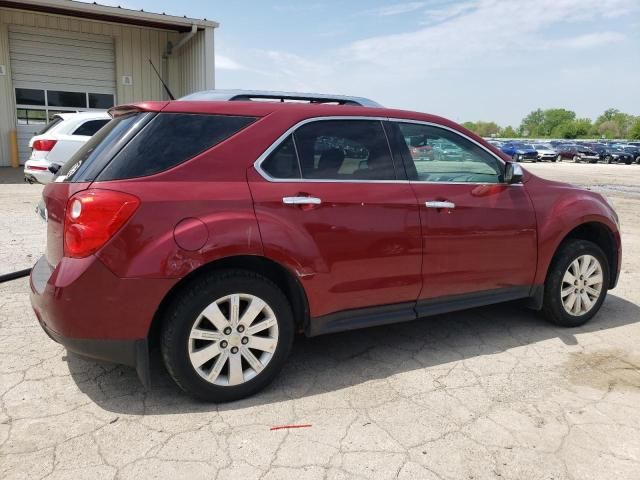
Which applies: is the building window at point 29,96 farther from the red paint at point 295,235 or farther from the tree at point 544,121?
the tree at point 544,121

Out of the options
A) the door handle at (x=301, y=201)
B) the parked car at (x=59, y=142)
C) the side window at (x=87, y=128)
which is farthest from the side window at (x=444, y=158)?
the side window at (x=87, y=128)

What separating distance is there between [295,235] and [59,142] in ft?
26.1

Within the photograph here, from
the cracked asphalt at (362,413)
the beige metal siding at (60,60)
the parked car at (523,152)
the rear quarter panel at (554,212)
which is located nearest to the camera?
the cracked asphalt at (362,413)

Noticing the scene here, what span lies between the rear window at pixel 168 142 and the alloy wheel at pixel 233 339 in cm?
80

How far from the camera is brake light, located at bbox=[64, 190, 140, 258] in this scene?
259 centimetres

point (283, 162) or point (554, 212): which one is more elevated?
point (283, 162)

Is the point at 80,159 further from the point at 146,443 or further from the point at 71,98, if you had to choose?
the point at 71,98

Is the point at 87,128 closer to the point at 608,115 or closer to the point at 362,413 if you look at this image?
the point at 362,413

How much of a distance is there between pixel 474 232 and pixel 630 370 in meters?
1.38

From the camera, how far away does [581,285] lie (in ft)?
13.9

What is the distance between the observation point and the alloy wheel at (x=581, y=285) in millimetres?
4164

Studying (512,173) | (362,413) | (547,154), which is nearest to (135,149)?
(362,413)

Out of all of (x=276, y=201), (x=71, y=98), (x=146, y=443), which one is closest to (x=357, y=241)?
(x=276, y=201)

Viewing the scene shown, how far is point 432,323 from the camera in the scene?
4.35 meters
